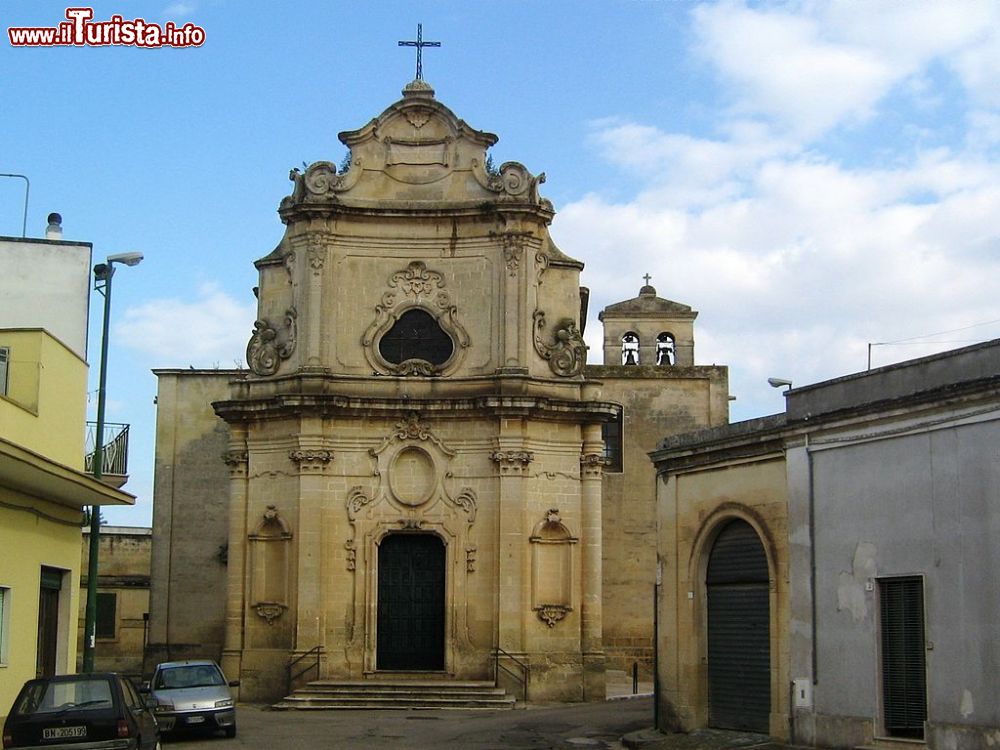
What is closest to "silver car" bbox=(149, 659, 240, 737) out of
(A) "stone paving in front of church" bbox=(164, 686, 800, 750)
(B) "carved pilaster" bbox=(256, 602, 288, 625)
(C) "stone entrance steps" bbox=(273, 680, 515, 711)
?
(A) "stone paving in front of church" bbox=(164, 686, 800, 750)

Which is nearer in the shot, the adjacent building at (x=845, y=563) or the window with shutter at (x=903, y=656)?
the adjacent building at (x=845, y=563)

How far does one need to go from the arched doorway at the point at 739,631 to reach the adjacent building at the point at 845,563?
0.09 feet

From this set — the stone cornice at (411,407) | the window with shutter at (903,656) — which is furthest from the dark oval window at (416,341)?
the window with shutter at (903,656)

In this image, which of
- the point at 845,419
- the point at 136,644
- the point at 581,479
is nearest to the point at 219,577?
the point at 136,644

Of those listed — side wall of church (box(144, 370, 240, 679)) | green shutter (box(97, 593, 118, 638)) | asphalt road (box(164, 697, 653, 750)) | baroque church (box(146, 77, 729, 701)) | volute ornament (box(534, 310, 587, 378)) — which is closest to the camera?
asphalt road (box(164, 697, 653, 750))

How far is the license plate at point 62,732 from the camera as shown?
16172 mm

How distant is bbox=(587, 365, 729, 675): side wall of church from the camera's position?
1660 inches

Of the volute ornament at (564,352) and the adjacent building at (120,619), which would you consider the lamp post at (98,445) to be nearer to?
the volute ornament at (564,352)

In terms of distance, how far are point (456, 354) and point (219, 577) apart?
10505 millimetres

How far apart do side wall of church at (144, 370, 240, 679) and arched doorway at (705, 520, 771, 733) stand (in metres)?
19.9

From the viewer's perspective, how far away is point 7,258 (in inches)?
1049

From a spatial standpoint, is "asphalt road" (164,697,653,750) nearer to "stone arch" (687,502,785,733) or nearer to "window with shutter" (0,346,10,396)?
"stone arch" (687,502,785,733)

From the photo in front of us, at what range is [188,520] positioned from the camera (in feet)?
132

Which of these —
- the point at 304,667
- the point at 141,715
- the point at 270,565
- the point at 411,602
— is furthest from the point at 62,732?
the point at 270,565
